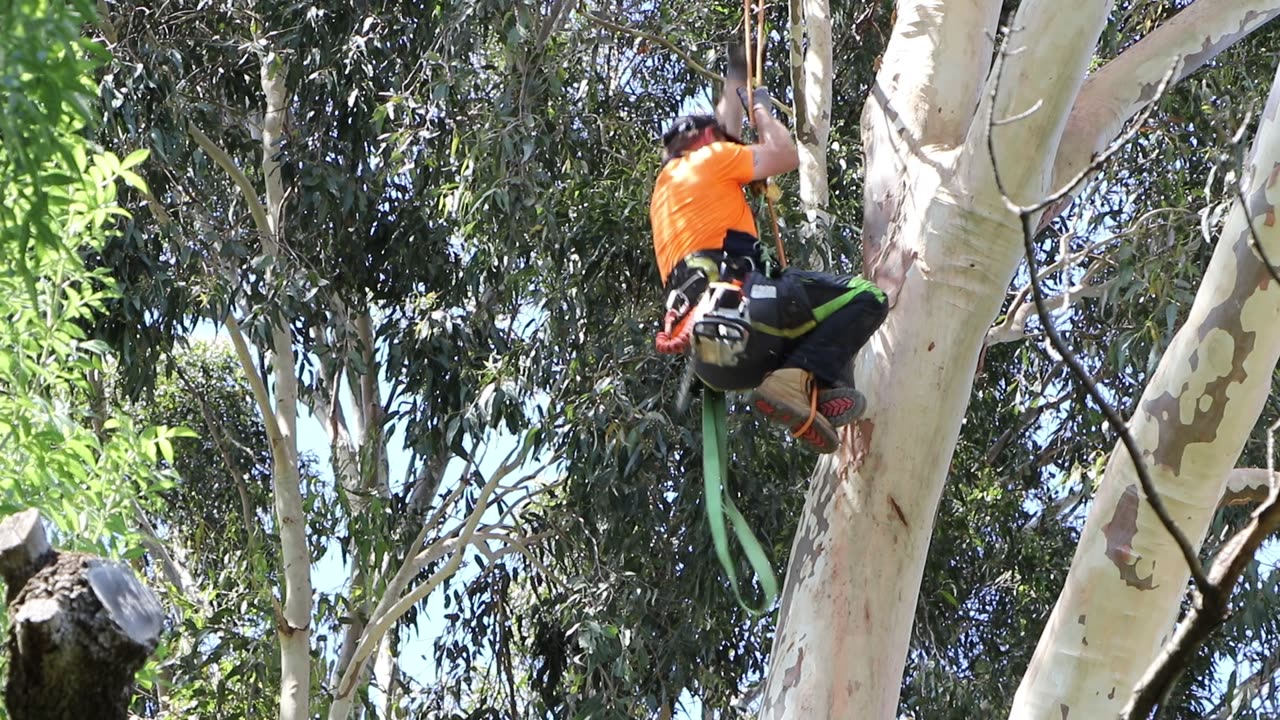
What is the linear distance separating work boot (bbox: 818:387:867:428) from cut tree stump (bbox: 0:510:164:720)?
5.91 feet

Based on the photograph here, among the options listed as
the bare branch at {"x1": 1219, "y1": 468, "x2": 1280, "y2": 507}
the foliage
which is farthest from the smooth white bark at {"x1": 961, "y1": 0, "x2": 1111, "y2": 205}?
the foliage

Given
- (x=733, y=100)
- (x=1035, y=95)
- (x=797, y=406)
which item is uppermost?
(x=733, y=100)

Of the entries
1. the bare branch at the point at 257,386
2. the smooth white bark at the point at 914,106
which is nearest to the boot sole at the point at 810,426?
the smooth white bark at the point at 914,106

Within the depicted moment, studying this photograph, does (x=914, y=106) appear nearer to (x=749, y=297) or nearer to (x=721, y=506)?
(x=749, y=297)

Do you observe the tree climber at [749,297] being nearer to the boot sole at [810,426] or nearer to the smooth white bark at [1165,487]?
the boot sole at [810,426]

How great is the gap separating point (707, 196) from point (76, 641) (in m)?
2.13

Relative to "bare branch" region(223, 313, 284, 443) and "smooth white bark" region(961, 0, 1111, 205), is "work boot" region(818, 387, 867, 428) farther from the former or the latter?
"bare branch" region(223, 313, 284, 443)

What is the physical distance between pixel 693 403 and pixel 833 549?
8.39ft

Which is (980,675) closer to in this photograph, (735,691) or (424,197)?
(735,691)

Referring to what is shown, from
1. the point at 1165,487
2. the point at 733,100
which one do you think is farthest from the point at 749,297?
the point at 1165,487

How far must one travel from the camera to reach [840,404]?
11.2 ft

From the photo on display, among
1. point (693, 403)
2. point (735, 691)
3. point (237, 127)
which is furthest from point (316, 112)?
point (735, 691)

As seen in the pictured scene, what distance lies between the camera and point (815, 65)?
219 inches

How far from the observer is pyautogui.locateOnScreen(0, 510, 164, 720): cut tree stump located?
1.82m
